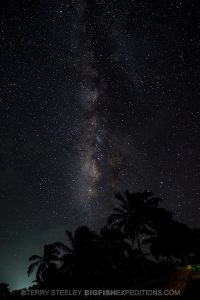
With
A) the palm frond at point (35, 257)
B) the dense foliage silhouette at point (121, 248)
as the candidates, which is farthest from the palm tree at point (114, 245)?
the palm frond at point (35, 257)

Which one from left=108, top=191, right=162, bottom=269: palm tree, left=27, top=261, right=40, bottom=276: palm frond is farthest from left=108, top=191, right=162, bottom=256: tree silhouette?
left=27, top=261, right=40, bottom=276: palm frond

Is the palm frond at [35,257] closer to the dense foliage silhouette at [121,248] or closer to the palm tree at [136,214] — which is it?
the dense foliage silhouette at [121,248]

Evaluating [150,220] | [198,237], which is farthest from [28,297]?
[198,237]

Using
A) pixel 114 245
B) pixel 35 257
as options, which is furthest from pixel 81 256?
pixel 35 257

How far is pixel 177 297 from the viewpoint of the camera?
12.7 m

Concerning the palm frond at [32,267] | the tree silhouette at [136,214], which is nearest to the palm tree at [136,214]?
the tree silhouette at [136,214]

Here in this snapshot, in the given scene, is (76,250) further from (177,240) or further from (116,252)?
(177,240)

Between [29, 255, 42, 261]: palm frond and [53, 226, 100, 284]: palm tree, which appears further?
[29, 255, 42, 261]: palm frond

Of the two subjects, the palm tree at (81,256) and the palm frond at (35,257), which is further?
the palm frond at (35,257)

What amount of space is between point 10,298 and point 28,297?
5.40ft

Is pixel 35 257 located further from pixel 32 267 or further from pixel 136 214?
pixel 136 214

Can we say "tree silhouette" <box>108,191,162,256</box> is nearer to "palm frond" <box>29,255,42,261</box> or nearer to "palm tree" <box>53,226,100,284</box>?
"palm tree" <box>53,226,100,284</box>

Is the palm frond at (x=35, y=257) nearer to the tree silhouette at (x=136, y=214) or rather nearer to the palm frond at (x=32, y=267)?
the palm frond at (x=32, y=267)

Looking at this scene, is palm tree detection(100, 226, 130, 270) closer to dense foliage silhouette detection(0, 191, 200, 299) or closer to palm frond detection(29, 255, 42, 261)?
dense foliage silhouette detection(0, 191, 200, 299)
